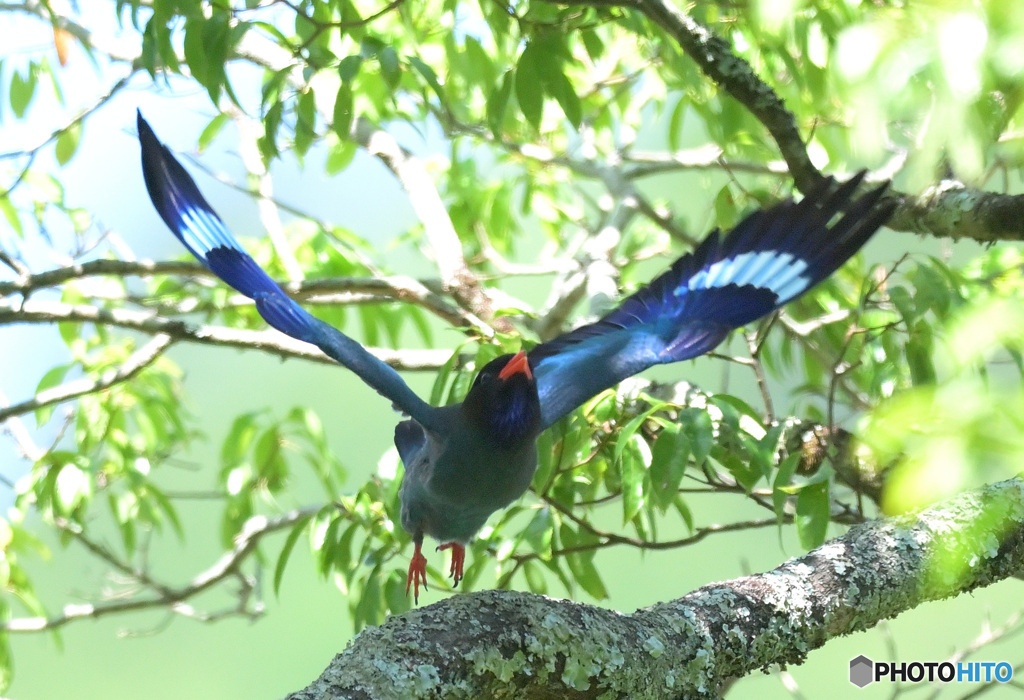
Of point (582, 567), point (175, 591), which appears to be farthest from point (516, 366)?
point (175, 591)

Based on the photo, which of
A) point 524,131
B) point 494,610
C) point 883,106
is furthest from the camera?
point 524,131

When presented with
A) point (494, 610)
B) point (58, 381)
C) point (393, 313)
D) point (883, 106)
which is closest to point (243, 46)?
point (393, 313)

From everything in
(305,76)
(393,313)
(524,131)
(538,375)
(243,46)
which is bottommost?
(538,375)

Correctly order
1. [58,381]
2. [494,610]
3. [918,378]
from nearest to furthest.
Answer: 1. [494,610]
2. [918,378]
3. [58,381]

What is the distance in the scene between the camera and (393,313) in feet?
8.68

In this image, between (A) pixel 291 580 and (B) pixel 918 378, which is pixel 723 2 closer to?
(B) pixel 918 378

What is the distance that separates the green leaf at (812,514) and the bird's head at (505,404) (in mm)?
445

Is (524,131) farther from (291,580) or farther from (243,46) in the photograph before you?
(291,580)

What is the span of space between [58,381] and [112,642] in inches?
105

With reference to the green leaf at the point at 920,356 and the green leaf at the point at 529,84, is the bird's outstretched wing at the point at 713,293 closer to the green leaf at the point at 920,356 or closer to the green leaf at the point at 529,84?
the green leaf at the point at 920,356

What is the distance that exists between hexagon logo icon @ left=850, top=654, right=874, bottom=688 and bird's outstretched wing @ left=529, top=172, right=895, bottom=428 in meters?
0.76

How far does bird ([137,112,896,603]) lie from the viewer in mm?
1604

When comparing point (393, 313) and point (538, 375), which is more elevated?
point (393, 313)

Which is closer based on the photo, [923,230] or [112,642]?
[923,230]
